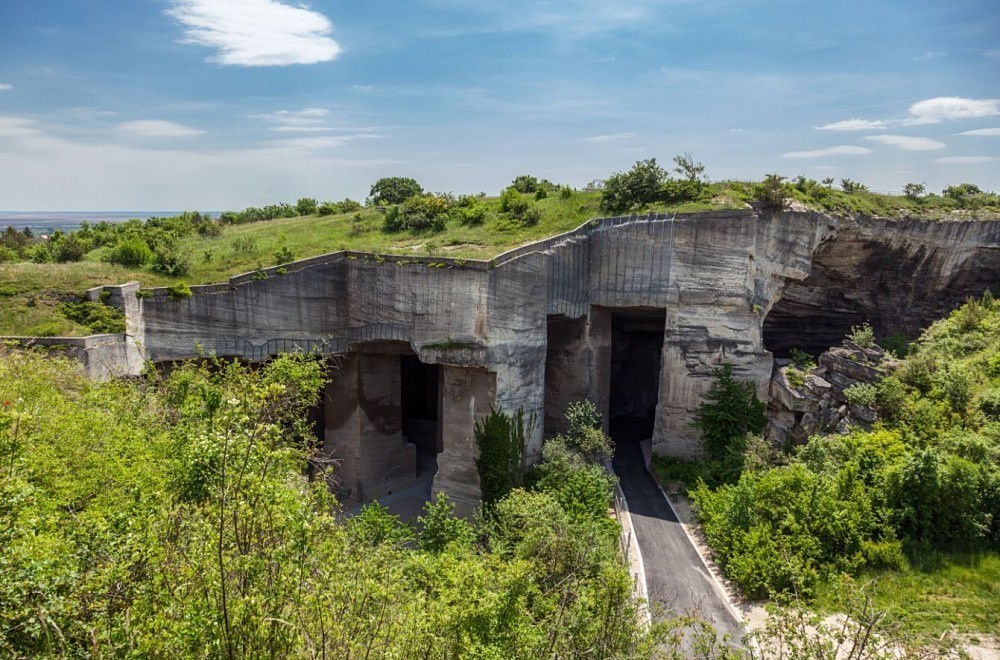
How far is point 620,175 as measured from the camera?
90.7 feet

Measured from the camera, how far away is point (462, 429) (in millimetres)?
23062

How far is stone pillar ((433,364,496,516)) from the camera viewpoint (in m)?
22.6

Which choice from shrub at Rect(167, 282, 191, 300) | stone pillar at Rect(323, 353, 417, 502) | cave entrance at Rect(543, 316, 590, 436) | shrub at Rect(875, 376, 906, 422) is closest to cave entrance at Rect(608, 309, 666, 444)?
cave entrance at Rect(543, 316, 590, 436)

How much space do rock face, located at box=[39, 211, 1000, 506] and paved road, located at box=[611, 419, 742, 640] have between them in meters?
2.06

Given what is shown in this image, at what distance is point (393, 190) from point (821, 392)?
26.0 metres

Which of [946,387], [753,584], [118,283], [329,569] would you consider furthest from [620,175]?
[329,569]

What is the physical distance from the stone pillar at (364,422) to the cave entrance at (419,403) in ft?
15.8

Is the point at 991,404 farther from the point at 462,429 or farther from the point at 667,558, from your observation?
the point at 462,429

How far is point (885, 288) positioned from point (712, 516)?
1868 cm

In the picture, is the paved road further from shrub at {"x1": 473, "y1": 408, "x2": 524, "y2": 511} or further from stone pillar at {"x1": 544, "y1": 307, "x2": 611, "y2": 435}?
shrub at {"x1": 473, "y1": 408, "x2": 524, "y2": 511}

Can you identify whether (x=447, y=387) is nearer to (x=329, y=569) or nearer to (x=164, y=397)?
(x=164, y=397)

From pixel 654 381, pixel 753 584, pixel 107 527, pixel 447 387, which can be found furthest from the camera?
pixel 654 381

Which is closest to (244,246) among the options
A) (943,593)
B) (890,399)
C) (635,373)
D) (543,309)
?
(543,309)

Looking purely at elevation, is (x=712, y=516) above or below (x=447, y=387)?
below
